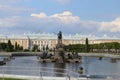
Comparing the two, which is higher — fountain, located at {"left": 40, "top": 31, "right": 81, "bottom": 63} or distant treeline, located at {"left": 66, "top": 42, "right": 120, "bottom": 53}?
distant treeline, located at {"left": 66, "top": 42, "right": 120, "bottom": 53}

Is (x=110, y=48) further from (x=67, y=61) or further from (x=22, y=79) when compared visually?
(x=22, y=79)

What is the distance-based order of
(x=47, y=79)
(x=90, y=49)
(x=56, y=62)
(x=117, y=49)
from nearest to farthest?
1. (x=47, y=79)
2. (x=56, y=62)
3. (x=117, y=49)
4. (x=90, y=49)

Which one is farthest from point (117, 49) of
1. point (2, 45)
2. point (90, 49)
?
point (2, 45)

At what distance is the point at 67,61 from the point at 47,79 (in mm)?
65211

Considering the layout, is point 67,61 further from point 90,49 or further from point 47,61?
point 90,49

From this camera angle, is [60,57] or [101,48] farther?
[101,48]

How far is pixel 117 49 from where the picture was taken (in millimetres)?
183500

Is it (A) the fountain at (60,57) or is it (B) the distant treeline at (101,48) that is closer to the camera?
(A) the fountain at (60,57)

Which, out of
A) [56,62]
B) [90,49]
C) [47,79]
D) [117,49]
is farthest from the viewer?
[90,49]

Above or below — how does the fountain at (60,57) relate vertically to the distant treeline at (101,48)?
below

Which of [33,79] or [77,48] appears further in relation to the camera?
[77,48]

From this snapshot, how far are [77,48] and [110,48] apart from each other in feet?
57.4

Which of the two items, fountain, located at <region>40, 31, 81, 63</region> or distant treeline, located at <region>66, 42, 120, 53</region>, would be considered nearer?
fountain, located at <region>40, 31, 81, 63</region>

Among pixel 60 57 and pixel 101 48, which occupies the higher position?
pixel 101 48
